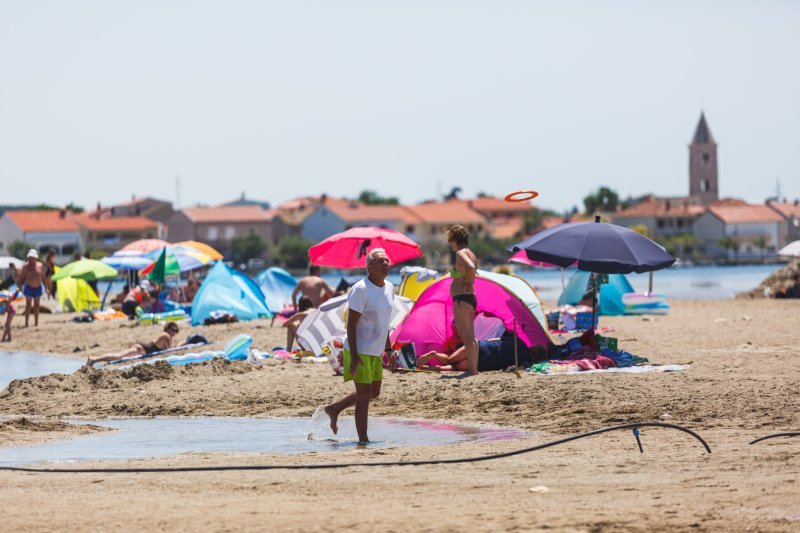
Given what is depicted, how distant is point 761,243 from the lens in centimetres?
13312

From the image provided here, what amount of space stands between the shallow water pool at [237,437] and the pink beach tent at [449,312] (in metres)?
3.29

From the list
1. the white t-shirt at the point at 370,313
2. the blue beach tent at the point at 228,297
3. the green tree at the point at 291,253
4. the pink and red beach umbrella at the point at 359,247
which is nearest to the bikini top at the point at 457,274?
the white t-shirt at the point at 370,313

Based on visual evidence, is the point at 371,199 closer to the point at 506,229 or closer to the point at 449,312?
the point at 506,229

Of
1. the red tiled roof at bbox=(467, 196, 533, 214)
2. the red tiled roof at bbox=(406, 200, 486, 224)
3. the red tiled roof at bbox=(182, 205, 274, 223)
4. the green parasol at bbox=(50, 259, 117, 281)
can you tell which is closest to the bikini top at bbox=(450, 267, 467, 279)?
the green parasol at bbox=(50, 259, 117, 281)

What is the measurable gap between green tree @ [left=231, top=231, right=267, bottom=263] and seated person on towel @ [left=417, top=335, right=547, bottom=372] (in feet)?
329

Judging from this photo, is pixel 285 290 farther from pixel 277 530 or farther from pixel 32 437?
pixel 277 530

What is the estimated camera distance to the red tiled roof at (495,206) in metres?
149

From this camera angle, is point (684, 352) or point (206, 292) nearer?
point (684, 352)

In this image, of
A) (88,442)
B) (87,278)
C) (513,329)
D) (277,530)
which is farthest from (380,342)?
(87,278)

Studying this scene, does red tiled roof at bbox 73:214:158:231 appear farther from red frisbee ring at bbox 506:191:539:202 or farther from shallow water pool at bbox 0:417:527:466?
shallow water pool at bbox 0:417:527:466

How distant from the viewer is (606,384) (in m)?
12.2

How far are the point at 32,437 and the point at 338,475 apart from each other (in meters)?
3.97

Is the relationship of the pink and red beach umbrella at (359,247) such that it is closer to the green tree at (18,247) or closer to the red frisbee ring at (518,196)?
the red frisbee ring at (518,196)

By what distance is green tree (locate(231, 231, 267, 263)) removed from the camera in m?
114
